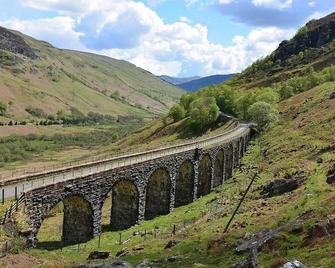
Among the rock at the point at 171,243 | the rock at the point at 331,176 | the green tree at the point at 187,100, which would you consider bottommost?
the rock at the point at 171,243

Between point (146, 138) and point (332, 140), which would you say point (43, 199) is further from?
point (146, 138)

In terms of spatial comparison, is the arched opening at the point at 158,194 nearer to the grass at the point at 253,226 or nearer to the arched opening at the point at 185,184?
the grass at the point at 253,226

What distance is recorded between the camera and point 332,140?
69250 millimetres

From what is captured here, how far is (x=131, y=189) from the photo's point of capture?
48875 millimetres

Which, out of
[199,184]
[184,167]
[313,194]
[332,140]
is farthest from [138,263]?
[332,140]

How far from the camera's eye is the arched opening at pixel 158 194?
56094 mm

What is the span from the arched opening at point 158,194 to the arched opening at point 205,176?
12.3 m

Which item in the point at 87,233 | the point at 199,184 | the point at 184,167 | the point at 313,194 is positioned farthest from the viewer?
the point at 199,184

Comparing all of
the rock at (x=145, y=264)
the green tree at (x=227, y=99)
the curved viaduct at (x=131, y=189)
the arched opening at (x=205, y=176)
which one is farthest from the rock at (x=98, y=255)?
the green tree at (x=227, y=99)

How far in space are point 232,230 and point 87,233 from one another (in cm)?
1448

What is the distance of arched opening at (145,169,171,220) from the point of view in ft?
184

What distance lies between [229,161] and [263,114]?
31802 mm

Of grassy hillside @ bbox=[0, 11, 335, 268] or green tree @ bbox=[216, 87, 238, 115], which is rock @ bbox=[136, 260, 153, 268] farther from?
green tree @ bbox=[216, 87, 238, 115]

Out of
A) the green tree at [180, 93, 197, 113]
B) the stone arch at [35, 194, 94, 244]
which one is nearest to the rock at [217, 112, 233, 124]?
the green tree at [180, 93, 197, 113]
